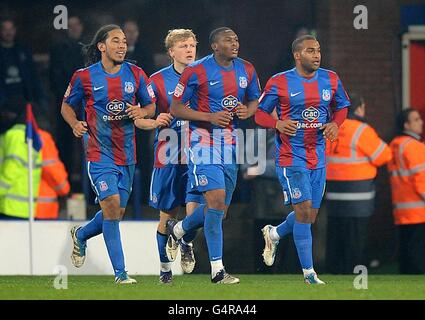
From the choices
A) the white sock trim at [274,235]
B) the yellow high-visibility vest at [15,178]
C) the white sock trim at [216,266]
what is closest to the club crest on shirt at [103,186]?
the white sock trim at [216,266]

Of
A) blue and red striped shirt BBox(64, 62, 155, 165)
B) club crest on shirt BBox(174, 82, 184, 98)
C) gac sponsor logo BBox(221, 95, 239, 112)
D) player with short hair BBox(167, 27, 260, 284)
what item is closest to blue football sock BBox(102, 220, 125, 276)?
blue and red striped shirt BBox(64, 62, 155, 165)

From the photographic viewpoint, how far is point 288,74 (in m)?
14.3

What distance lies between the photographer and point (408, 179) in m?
17.0

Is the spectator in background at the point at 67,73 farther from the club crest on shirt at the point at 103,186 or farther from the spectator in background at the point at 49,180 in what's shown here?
the club crest on shirt at the point at 103,186

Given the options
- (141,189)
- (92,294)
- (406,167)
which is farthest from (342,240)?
(92,294)

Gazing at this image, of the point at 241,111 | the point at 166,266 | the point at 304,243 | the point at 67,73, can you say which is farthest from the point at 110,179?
the point at 67,73

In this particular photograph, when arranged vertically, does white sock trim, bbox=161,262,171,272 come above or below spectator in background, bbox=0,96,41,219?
below

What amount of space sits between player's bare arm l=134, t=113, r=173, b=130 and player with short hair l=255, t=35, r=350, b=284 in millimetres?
719

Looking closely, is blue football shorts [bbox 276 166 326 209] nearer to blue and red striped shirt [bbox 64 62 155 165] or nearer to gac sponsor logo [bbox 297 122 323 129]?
gac sponsor logo [bbox 297 122 323 129]

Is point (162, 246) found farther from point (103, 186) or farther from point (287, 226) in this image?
point (103, 186)

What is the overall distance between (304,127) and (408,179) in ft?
10.2

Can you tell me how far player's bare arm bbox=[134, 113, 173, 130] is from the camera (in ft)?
45.8

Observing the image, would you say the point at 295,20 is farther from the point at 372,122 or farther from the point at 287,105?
the point at 287,105

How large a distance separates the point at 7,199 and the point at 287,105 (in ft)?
12.9
